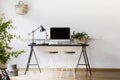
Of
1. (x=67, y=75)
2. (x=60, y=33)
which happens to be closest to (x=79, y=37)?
(x=60, y=33)

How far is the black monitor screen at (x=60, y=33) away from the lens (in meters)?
6.01

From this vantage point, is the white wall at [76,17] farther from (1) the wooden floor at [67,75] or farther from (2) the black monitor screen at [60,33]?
(1) the wooden floor at [67,75]

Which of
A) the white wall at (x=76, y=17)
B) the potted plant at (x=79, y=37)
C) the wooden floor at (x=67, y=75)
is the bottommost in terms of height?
the wooden floor at (x=67, y=75)

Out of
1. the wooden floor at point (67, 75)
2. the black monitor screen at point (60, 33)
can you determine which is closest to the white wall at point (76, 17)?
the black monitor screen at point (60, 33)

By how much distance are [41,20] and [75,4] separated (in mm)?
994

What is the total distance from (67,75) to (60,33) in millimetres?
1097

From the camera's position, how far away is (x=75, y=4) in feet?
20.4

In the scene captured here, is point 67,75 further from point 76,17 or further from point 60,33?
point 76,17

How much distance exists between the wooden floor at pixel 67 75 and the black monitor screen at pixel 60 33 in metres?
0.92

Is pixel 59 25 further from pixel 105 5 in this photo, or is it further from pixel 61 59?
pixel 105 5

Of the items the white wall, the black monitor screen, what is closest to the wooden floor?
the white wall

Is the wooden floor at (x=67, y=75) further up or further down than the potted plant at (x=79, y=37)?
further down

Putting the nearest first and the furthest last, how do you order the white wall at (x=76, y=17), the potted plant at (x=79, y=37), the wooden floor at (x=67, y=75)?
the wooden floor at (x=67, y=75), the potted plant at (x=79, y=37), the white wall at (x=76, y=17)

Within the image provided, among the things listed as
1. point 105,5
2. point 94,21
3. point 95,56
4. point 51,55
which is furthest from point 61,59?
point 105,5
